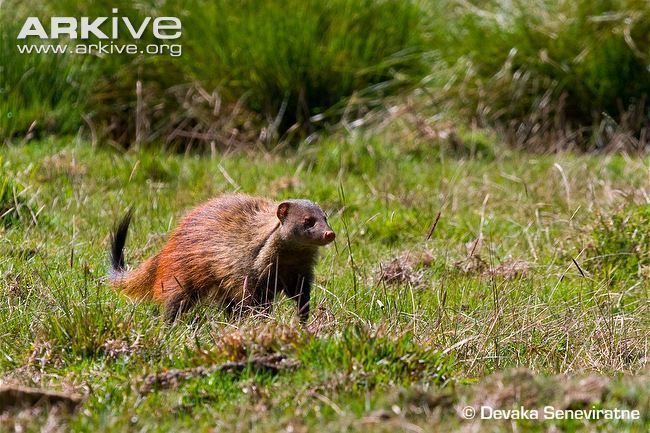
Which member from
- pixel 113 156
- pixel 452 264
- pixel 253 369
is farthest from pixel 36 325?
pixel 113 156

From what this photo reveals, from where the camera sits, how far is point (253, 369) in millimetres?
3848

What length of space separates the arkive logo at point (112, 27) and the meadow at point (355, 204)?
108 mm

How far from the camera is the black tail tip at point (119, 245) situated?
5379 millimetres

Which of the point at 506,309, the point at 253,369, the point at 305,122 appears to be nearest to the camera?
the point at 253,369

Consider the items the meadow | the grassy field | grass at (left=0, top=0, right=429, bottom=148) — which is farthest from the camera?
grass at (left=0, top=0, right=429, bottom=148)

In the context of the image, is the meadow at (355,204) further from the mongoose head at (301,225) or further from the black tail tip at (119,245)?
the mongoose head at (301,225)

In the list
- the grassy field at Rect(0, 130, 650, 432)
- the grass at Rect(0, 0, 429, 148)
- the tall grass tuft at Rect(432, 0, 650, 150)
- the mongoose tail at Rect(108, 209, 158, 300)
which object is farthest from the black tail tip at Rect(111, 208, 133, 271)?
the tall grass tuft at Rect(432, 0, 650, 150)

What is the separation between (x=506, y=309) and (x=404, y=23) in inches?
215

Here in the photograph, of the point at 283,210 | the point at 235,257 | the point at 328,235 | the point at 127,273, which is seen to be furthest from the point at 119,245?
the point at 328,235

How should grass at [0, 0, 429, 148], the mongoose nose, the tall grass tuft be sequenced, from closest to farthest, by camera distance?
the mongoose nose < grass at [0, 0, 429, 148] < the tall grass tuft

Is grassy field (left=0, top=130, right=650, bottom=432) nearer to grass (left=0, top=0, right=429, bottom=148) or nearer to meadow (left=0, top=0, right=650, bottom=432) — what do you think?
meadow (left=0, top=0, right=650, bottom=432)

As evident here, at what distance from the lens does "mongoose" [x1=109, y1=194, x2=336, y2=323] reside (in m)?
5.00

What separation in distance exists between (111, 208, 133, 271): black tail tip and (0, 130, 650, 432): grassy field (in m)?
0.11

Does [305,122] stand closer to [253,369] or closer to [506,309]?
[506,309]
